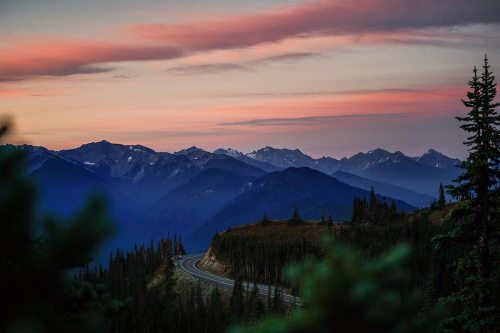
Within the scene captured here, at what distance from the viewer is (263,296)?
16062 centimetres

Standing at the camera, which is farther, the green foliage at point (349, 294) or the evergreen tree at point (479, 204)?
the evergreen tree at point (479, 204)

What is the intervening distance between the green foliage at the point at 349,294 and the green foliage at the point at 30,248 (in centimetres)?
215

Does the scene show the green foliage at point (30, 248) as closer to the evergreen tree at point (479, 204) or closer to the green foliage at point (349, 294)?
the green foliage at point (349, 294)

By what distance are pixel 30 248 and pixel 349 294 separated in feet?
14.6

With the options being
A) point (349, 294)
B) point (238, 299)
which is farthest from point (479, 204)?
point (238, 299)

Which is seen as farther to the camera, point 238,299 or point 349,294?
point 238,299

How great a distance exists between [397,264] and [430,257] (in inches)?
A: 6518

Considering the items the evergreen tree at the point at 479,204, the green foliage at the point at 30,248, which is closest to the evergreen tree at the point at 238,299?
the evergreen tree at the point at 479,204

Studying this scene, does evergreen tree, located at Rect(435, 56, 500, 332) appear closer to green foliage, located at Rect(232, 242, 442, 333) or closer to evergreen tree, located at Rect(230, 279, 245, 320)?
green foliage, located at Rect(232, 242, 442, 333)

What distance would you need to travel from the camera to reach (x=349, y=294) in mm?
5367

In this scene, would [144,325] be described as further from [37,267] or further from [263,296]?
[37,267]

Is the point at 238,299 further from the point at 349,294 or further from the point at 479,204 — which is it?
the point at 349,294

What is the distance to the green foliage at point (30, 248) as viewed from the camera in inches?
247

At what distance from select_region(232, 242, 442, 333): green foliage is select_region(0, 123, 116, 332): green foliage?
2.15 metres
